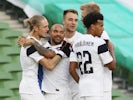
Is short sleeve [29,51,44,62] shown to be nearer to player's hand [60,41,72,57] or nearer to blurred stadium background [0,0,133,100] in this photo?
player's hand [60,41,72,57]

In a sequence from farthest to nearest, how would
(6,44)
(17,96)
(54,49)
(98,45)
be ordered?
(6,44) < (17,96) < (54,49) < (98,45)

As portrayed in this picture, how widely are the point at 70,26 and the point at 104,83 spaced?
0.64m

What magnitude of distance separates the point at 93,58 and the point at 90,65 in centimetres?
6

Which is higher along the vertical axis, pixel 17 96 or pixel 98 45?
pixel 98 45

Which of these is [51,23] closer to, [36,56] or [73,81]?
[73,81]

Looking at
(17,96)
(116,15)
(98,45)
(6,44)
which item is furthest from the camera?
(116,15)

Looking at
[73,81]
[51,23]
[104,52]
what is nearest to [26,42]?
[73,81]

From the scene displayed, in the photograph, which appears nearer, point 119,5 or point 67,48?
point 67,48

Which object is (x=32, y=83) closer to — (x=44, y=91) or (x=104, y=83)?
(x=44, y=91)

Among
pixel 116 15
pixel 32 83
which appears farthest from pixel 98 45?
pixel 116 15

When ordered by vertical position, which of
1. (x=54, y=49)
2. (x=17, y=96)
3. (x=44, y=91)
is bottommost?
(x=17, y=96)

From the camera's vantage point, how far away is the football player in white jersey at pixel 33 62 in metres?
5.79

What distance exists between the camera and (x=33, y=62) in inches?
229

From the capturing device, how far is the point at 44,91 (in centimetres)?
596
